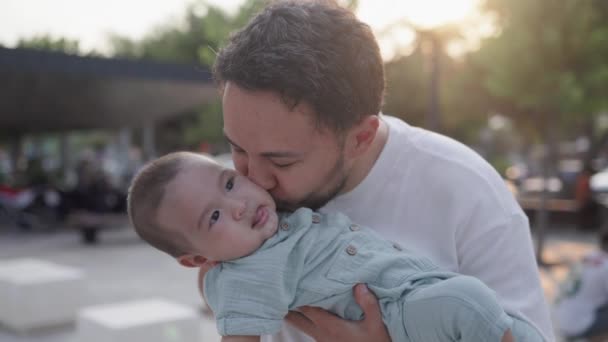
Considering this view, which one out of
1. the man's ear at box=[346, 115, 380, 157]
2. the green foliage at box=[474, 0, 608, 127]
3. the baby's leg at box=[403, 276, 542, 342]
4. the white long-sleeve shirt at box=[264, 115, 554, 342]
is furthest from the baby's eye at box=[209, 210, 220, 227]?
the green foliage at box=[474, 0, 608, 127]

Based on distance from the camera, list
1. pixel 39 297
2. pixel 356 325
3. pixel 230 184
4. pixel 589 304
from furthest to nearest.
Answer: pixel 39 297 → pixel 589 304 → pixel 230 184 → pixel 356 325

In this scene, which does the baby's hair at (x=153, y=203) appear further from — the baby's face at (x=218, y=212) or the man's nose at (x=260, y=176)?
the man's nose at (x=260, y=176)

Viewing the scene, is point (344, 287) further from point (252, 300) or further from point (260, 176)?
point (260, 176)

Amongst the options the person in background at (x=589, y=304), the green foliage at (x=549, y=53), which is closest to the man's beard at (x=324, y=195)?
the person in background at (x=589, y=304)

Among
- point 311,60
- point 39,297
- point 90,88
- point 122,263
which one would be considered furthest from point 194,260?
point 90,88

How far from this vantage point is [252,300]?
64.8 inches

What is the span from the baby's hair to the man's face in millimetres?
264

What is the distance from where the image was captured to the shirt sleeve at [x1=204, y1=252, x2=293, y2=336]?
162 cm

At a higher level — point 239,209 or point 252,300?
point 239,209

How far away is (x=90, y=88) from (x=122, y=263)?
19.6ft

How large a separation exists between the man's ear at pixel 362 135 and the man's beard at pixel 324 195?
0.14 feet

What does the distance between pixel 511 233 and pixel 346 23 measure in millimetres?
637

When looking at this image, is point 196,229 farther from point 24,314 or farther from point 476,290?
point 24,314

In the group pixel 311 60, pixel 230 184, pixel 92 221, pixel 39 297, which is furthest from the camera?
pixel 92 221
